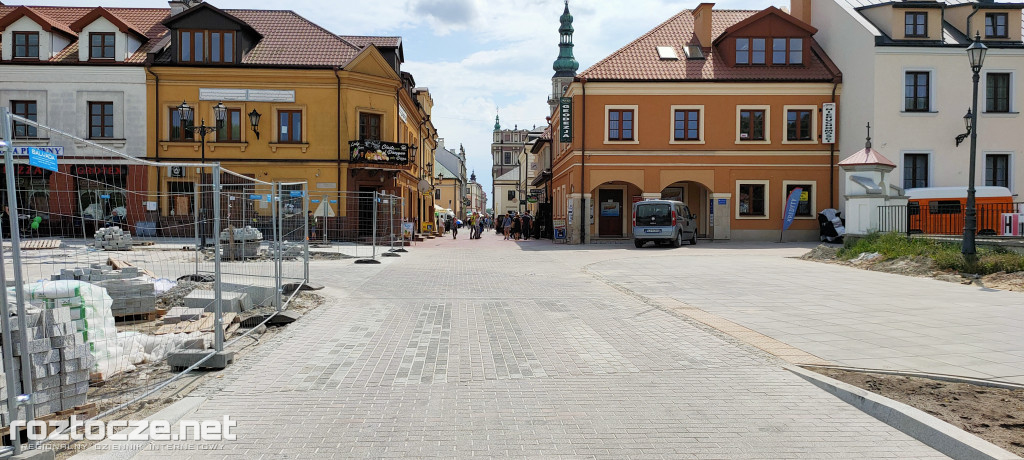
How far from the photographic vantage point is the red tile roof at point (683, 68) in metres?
32.5

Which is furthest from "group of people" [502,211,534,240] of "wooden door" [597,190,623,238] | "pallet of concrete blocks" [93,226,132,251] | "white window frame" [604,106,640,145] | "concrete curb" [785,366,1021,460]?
"concrete curb" [785,366,1021,460]

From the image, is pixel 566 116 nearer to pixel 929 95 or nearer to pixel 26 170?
pixel 929 95

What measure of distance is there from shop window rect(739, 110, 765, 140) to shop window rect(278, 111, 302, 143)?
2129cm

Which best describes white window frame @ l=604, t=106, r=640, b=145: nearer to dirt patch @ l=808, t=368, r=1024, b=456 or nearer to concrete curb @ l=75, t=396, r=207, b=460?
dirt patch @ l=808, t=368, r=1024, b=456

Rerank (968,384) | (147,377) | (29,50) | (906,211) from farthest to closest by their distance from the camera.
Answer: (29,50), (906,211), (147,377), (968,384)

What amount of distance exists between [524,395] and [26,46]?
117 feet

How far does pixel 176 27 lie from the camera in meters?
31.4

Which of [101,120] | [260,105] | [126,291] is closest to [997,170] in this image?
[260,105]

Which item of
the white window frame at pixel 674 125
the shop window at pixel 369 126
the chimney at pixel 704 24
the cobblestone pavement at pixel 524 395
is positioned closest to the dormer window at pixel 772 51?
the chimney at pixel 704 24

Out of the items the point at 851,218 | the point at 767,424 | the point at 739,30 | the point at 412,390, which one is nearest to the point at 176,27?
the point at 739,30

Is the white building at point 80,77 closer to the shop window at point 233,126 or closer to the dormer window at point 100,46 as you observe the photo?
the dormer window at point 100,46

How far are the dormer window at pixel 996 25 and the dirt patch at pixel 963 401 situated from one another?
108 ft

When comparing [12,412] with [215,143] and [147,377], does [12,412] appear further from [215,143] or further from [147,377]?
[215,143]

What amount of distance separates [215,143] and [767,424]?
3151 centimetres
